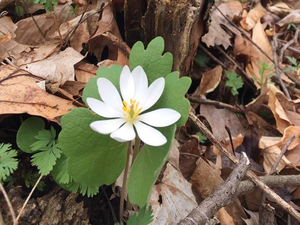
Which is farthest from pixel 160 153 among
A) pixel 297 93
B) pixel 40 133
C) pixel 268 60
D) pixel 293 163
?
pixel 268 60

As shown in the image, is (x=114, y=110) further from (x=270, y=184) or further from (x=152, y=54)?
(x=270, y=184)

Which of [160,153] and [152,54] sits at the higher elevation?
[152,54]

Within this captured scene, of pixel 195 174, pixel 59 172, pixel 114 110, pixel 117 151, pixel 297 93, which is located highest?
pixel 114 110

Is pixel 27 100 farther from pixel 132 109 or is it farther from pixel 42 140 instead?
pixel 132 109

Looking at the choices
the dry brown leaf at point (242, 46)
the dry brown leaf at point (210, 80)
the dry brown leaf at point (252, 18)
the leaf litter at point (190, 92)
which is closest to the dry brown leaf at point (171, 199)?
the leaf litter at point (190, 92)

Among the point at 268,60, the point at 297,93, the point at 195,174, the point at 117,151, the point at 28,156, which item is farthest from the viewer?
the point at 268,60

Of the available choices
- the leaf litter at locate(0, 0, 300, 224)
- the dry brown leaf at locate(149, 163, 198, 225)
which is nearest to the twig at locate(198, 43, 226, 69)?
the leaf litter at locate(0, 0, 300, 224)

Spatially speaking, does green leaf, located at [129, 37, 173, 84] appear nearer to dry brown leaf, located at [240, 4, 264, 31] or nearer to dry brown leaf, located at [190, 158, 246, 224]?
dry brown leaf, located at [190, 158, 246, 224]

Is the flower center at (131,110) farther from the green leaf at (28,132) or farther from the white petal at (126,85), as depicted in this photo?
the green leaf at (28,132)
